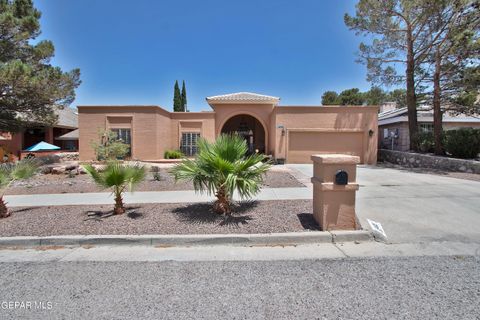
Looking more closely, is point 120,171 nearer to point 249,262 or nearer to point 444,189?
point 249,262

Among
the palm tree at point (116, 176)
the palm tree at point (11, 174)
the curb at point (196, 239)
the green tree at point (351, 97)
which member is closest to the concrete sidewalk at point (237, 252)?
the curb at point (196, 239)

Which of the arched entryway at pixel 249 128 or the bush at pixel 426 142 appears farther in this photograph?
the arched entryway at pixel 249 128

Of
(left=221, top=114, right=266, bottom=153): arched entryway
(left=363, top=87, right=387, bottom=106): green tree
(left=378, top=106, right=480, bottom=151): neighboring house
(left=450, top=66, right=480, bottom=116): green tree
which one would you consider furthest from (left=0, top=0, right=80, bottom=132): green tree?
(left=378, top=106, right=480, bottom=151): neighboring house

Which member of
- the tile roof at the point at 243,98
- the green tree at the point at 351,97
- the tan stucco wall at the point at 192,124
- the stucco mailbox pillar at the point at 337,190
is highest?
the green tree at the point at 351,97

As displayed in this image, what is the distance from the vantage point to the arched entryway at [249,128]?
76.1ft

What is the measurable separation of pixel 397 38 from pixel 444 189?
525 inches

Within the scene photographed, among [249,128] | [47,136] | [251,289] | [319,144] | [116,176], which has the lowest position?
[251,289]

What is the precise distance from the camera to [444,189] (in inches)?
332

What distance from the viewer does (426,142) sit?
1680 centimetres

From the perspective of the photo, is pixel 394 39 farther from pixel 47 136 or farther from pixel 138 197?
pixel 47 136

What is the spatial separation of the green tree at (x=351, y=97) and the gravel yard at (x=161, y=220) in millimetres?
43004

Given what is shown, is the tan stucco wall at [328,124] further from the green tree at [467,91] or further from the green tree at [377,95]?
the green tree at [467,91]

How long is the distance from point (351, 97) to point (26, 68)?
44.9 meters

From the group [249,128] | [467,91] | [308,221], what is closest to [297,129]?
[249,128]
